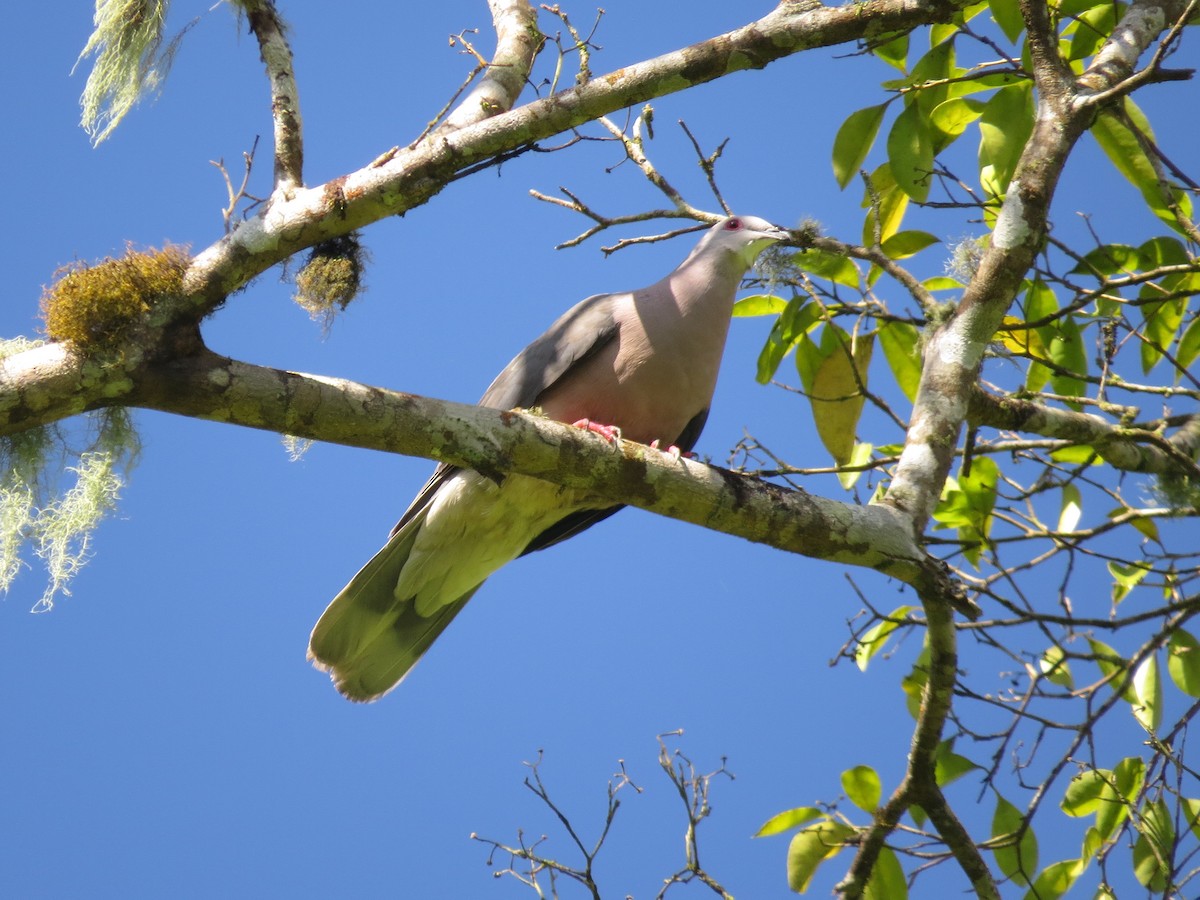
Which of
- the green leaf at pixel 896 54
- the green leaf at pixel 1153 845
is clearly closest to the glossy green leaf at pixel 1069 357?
the green leaf at pixel 896 54

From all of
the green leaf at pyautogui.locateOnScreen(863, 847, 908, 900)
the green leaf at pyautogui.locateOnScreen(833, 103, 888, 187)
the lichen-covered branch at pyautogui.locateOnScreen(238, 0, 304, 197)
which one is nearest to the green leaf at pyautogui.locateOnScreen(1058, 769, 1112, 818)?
the green leaf at pyautogui.locateOnScreen(863, 847, 908, 900)

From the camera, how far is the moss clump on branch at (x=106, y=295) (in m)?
2.41

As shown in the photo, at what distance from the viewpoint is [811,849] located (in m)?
3.54

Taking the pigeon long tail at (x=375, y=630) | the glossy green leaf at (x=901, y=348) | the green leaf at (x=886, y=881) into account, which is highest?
the glossy green leaf at (x=901, y=348)

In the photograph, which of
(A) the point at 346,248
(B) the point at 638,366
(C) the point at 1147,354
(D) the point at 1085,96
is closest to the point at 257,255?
(A) the point at 346,248

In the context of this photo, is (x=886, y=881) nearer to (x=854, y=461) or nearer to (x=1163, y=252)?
(x=854, y=461)

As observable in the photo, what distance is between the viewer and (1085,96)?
10.3 ft

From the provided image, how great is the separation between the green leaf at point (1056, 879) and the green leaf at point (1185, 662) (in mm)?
698

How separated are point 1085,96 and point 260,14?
2.35m

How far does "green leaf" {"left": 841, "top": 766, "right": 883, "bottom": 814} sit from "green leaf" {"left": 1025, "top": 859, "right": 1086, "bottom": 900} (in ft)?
1.99

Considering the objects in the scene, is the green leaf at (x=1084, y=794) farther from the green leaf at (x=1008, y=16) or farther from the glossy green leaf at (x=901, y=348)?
the green leaf at (x=1008, y=16)

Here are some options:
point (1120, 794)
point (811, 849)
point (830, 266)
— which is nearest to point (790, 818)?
point (811, 849)

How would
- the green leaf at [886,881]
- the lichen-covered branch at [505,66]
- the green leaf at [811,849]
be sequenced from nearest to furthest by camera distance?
the lichen-covered branch at [505,66], the green leaf at [886,881], the green leaf at [811,849]

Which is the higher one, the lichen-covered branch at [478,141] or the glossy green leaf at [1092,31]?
the glossy green leaf at [1092,31]
